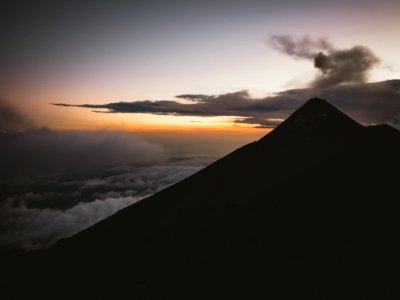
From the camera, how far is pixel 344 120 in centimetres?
5619

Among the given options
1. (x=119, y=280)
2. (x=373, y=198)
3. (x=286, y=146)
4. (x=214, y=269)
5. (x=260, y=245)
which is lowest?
(x=119, y=280)

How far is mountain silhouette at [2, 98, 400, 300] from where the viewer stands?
27984 millimetres

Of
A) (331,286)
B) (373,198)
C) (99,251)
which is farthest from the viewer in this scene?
(99,251)

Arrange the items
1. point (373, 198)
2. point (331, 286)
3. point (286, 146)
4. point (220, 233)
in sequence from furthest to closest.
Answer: point (286, 146) < point (220, 233) < point (373, 198) < point (331, 286)

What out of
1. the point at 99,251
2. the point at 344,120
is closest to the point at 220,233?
the point at 99,251

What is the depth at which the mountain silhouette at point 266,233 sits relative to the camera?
27984mm

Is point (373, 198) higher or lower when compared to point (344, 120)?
lower

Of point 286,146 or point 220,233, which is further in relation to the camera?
point 286,146

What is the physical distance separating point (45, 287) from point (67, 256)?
12662 mm

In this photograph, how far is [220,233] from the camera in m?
39.9

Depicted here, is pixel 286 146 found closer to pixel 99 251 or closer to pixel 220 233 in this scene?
pixel 220 233

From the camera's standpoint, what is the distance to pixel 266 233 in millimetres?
36031

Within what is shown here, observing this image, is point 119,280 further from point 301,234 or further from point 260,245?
point 301,234

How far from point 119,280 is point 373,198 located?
119 feet
